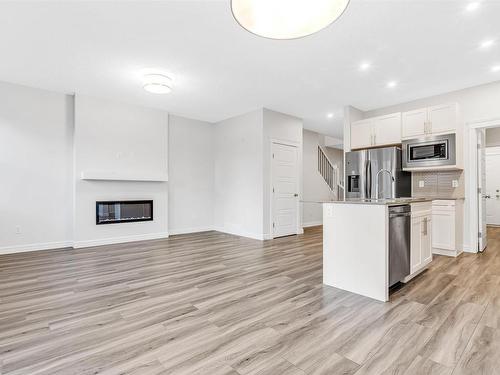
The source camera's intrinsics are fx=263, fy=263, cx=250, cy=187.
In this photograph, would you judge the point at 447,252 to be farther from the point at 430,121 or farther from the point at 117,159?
the point at 117,159

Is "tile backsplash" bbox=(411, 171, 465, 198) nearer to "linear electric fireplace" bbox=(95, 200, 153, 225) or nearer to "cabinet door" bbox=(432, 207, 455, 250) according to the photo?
"cabinet door" bbox=(432, 207, 455, 250)

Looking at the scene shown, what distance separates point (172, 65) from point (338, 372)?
13.0 ft

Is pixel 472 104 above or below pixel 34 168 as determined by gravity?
above

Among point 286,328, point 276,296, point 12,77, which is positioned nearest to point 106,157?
point 12,77

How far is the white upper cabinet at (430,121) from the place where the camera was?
4309 millimetres

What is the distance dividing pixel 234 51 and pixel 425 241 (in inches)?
135

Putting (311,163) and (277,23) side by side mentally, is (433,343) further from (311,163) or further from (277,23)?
(311,163)

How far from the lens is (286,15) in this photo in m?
2.01

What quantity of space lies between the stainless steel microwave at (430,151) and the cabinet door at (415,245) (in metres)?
1.79

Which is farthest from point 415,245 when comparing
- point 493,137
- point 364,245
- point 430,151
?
point 493,137

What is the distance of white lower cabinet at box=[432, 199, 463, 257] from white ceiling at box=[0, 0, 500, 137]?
6.63 feet

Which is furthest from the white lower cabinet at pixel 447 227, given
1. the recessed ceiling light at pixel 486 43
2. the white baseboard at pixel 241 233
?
the white baseboard at pixel 241 233

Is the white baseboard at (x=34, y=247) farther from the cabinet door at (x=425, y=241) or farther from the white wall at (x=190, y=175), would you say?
the cabinet door at (x=425, y=241)

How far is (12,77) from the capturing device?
13.8 feet
